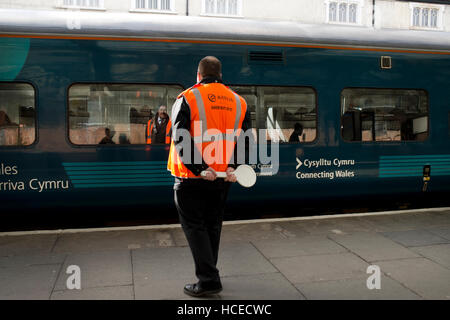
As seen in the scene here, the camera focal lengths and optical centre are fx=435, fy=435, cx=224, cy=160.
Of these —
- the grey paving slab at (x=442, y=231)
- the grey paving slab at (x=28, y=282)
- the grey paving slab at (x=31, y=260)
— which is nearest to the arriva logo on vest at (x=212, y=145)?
the grey paving slab at (x=28, y=282)

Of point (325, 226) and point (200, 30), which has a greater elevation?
point (200, 30)

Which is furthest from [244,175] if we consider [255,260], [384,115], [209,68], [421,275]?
[384,115]

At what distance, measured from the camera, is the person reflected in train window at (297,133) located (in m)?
6.11

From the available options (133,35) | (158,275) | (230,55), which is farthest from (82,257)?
(230,55)

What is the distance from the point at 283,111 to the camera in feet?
20.0

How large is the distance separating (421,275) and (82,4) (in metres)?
16.2

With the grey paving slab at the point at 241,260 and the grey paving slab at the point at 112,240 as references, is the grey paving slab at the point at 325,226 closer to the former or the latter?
the grey paving slab at the point at 241,260

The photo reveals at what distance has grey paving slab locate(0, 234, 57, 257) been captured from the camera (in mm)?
4465

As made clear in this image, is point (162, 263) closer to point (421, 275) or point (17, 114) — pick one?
point (421, 275)

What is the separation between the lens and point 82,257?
14.0ft

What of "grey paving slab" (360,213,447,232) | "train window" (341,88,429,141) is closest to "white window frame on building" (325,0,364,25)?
"train window" (341,88,429,141)

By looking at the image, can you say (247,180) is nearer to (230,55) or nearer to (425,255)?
(425,255)

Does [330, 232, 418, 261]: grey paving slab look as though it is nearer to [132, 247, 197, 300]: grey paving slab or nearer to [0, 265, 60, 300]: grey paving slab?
[132, 247, 197, 300]: grey paving slab

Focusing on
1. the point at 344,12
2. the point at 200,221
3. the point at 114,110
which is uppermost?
the point at 344,12
